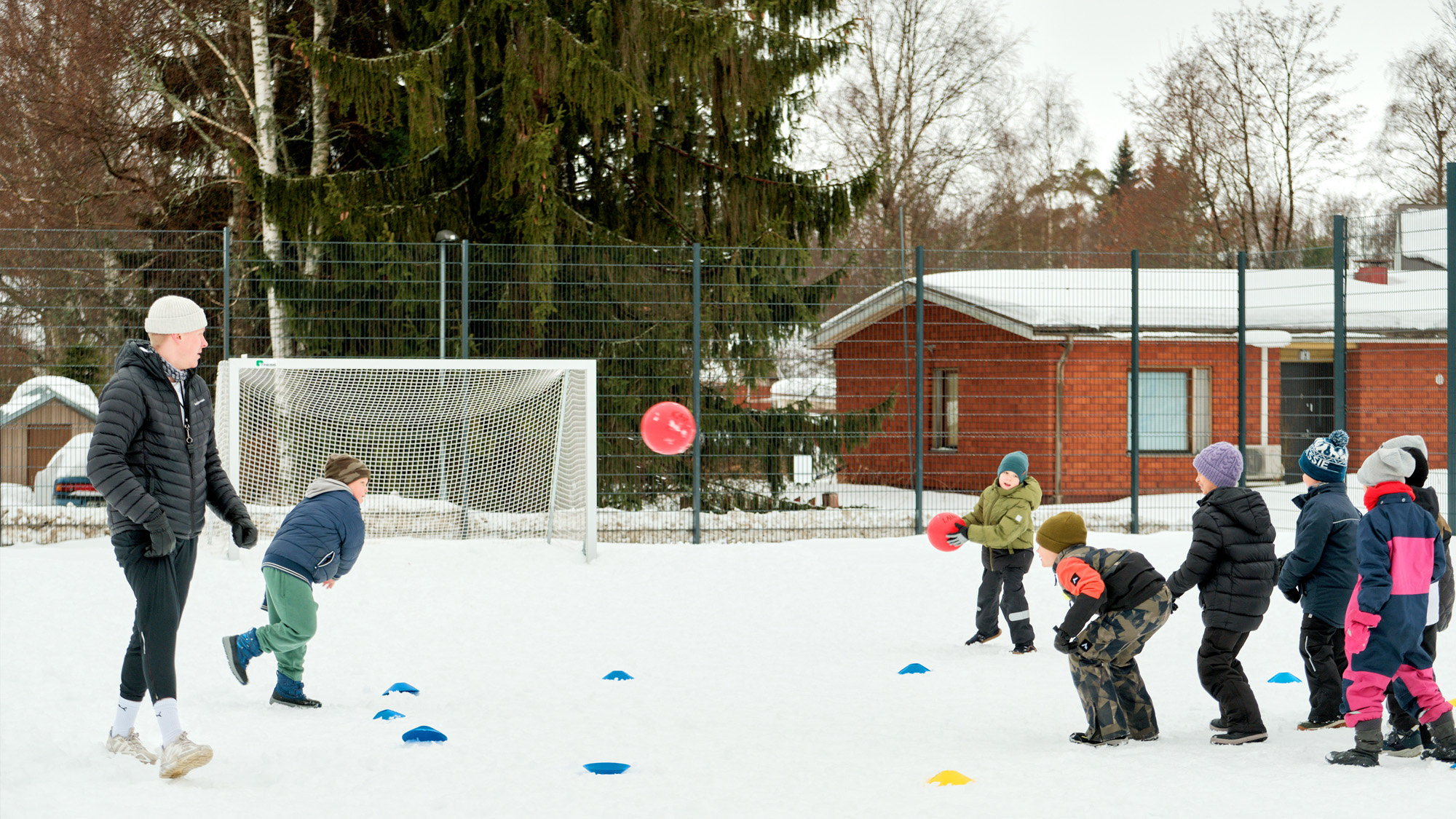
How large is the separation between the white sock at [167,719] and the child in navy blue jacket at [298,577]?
122 centimetres

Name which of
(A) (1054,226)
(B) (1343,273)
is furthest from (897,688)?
(A) (1054,226)

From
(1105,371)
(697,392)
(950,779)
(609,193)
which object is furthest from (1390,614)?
(1105,371)

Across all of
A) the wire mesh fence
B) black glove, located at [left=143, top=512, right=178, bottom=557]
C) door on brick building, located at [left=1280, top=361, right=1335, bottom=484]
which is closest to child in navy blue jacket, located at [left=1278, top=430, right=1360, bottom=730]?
black glove, located at [left=143, top=512, right=178, bottom=557]

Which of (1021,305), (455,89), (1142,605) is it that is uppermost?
(455,89)

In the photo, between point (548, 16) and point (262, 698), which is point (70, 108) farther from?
point (262, 698)

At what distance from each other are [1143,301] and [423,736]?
17.1 m

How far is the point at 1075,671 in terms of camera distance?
498cm

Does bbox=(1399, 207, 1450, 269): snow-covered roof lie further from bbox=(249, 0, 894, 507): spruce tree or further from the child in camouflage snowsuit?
the child in camouflage snowsuit

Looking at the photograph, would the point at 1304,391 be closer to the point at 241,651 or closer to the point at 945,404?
the point at 945,404

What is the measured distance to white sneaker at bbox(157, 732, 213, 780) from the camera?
425cm

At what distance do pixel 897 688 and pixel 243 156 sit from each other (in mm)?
9778

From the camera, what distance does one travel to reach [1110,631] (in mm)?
4863

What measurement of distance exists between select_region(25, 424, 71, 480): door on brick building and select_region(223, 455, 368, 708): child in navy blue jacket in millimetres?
→ 6816

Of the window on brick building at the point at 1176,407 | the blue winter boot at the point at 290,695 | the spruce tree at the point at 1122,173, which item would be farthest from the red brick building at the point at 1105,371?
the spruce tree at the point at 1122,173
